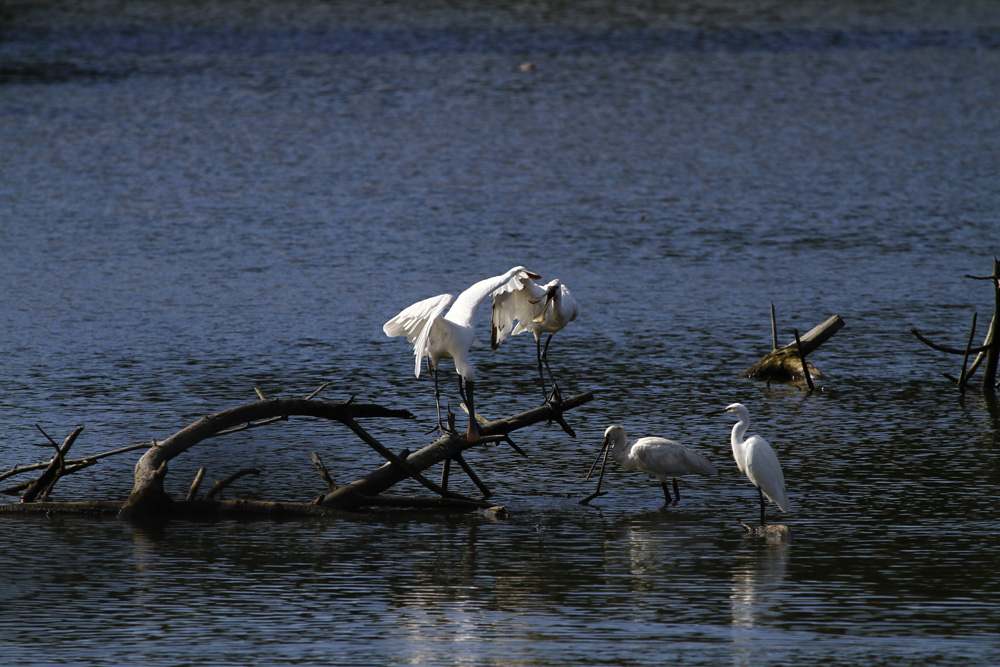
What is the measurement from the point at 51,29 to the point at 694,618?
36569mm

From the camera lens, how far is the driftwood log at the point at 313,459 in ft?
32.8

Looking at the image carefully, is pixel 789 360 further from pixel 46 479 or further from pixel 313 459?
pixel 46 479

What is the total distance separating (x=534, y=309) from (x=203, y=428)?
9.76 feet

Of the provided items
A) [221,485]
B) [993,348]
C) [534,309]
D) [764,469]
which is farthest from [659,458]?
[993,348]

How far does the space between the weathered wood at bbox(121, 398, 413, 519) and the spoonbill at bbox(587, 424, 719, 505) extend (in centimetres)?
179

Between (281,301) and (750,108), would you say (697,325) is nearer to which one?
(281,301)

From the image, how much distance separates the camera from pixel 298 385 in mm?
14016

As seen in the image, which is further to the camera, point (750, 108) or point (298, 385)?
point (750, 108)

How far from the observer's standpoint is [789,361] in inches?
572

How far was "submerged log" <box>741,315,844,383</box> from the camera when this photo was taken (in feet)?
47.5

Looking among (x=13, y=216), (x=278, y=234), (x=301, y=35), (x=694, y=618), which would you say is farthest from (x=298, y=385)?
(x=301, y=35)

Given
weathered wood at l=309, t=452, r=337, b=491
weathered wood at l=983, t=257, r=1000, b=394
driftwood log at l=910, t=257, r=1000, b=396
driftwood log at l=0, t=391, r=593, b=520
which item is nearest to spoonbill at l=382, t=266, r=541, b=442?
driftwood log at l=0, t=391, r=593, b=520

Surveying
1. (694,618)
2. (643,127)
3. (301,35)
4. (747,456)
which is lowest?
(694,618)

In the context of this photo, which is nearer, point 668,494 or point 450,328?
point 450,328
